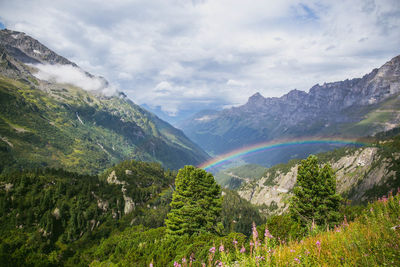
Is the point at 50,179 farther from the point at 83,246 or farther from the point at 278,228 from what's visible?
the point at 278,228

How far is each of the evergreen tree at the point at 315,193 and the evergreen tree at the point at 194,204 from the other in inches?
441

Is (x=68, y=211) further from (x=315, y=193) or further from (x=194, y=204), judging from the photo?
(x=315, y=193)

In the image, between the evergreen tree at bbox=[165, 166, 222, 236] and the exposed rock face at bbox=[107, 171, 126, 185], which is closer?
the evergreen tree at bbox=[165, 166, 222, 236]

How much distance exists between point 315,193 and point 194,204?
1699 cm

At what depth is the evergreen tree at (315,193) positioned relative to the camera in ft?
92.9

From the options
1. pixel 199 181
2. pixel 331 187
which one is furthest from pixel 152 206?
pixel 331 187

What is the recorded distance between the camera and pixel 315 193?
29266mm

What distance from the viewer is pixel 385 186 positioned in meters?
163

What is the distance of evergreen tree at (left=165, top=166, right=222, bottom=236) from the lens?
1206 inches

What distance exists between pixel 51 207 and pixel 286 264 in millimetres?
122071

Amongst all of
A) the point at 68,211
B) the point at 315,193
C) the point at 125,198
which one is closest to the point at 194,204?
the point at 315,193

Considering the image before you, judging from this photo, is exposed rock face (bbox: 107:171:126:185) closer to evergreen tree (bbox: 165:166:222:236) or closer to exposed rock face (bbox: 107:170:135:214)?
exposed rock face (bbox: 107:170:135:214)

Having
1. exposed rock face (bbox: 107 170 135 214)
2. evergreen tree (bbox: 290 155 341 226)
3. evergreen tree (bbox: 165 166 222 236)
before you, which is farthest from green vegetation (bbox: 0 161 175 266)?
evergreen tree (bbox: 290 155 341 226)

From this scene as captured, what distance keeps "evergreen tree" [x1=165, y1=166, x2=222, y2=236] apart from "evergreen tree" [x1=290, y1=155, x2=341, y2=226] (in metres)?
11.2
